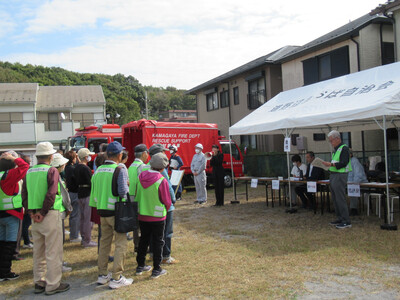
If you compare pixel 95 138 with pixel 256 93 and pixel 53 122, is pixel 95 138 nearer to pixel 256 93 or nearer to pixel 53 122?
pixel 256 93

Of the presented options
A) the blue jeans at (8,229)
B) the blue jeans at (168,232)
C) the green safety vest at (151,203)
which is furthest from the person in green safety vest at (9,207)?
the blue jeans at (168,232)

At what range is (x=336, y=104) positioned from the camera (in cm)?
792

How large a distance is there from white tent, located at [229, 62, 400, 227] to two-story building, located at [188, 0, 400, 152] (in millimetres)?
4927

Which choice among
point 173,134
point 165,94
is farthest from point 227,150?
point 165,94

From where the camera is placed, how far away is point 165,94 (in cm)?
8512

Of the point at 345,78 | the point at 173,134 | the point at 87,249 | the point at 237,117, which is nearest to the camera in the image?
the point at 87,249

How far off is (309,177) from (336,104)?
75.5 inches

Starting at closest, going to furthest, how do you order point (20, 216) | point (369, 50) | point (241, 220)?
point (20, 216) → point (241, 220) → point (369, 50)

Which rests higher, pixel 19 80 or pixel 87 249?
pixel 19 80

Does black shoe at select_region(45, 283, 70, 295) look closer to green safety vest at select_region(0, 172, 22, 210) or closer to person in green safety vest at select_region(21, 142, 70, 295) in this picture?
person in green safety vest at select_region(21, 142, 70, 295)

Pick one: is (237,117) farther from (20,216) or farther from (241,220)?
(20,216)

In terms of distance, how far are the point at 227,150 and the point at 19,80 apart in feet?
132

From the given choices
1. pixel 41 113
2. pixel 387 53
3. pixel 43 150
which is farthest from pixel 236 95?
pixel 43 150

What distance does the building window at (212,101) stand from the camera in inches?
1006
